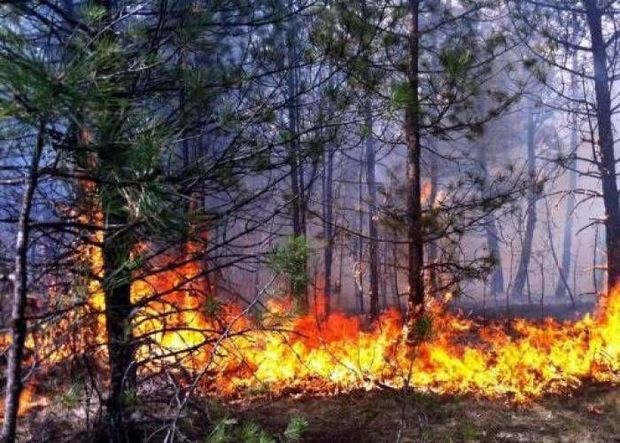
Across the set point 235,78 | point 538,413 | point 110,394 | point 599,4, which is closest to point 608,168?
point 599,4

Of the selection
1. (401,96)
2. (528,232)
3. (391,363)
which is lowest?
(391,363)

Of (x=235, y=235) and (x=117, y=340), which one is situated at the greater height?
(x=235, y=235)

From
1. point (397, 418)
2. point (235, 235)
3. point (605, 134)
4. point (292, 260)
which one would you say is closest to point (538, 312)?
point (605, 134)

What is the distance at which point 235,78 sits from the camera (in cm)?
523

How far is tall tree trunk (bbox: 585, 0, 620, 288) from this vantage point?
11.4 meters

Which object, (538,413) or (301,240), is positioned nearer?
(301,240)

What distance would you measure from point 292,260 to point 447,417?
151 inches

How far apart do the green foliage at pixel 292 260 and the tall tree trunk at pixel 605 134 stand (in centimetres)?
960

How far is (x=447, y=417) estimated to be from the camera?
6.60m

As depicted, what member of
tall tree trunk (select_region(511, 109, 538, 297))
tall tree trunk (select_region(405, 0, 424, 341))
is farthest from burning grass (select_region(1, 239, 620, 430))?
tall tree trunk (select_region(511, 109, 538, 297))

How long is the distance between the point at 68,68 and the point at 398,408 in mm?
6088

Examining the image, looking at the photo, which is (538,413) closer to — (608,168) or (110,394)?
(110,394)

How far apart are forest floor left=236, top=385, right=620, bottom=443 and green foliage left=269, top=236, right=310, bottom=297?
231 centimetres

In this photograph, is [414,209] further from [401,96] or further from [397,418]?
[401,96]
